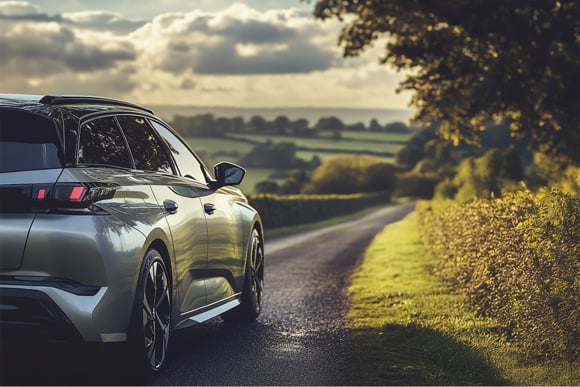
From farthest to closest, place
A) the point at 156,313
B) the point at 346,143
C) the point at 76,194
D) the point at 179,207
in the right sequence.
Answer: the point at 346,143
the point at 179,207
the point at 156,313
the point at 76,194

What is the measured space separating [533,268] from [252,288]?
120 inches

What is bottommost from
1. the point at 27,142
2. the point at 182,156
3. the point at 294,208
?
the point at 294,208

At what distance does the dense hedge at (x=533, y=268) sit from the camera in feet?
25.5

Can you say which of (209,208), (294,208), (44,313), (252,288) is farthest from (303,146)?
(44,313)

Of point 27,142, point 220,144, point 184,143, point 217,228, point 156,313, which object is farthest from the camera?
point 220,144

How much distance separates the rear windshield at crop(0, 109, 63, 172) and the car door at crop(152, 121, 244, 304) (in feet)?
6.01

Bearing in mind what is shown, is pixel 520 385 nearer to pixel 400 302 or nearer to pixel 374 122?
pixel 400 302

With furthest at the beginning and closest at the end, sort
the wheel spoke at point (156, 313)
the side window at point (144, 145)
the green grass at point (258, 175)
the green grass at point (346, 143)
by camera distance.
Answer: the green grass at point (346, 143) < the green grass at point (258, 175) < the side window at point (144, 145) < the wheel spoke at point (156, 313)

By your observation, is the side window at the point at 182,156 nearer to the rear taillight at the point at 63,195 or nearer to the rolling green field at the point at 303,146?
the rear taillight at the point at 63,195

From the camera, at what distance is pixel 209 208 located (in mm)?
8289

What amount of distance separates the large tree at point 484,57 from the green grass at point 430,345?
30.9 feet

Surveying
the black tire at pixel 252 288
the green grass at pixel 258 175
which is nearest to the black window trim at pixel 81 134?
the black tire at pixel 252 288

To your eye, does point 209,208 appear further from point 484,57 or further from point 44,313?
point 484,57

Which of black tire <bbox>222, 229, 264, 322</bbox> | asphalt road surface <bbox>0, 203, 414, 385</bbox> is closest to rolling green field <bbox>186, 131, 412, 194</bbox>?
asphalt road surface <bbox>0, 203, 414, 385</bbox>
